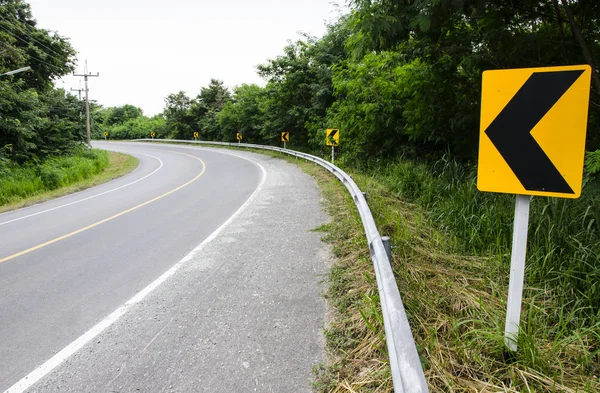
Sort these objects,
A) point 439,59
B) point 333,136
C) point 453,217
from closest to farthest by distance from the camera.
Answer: point 453,217
point 439,59
point 333,136

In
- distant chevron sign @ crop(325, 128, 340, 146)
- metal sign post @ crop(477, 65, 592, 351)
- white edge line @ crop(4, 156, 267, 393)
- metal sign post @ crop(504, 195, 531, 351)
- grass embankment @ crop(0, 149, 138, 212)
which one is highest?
distant chevron sign @ crop(325, 128, 340, 146)

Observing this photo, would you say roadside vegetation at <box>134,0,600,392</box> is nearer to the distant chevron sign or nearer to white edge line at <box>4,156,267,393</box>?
the distant chevron sign

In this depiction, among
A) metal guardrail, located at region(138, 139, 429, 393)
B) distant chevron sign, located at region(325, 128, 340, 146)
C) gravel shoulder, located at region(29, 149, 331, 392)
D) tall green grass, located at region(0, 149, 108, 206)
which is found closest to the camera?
metal guardrail, located at region(138, 139, 429, 393)

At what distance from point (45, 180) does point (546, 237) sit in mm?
18042

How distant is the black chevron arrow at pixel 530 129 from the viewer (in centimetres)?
203

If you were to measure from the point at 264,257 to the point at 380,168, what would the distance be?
8001 mm

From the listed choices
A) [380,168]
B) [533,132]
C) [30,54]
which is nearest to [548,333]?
[533,132]

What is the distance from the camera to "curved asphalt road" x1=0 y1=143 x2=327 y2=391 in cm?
299

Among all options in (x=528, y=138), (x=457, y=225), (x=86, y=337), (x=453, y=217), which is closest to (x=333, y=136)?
(x=453, y=217)

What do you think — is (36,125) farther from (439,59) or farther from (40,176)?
(439,59)

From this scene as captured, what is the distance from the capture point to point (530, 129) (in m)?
2.12

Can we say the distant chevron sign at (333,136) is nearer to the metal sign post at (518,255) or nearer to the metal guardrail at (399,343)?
the metal guardrail at (399,343)

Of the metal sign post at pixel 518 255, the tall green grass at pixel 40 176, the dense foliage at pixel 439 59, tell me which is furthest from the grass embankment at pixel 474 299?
the tall green grass at pixel 40 176

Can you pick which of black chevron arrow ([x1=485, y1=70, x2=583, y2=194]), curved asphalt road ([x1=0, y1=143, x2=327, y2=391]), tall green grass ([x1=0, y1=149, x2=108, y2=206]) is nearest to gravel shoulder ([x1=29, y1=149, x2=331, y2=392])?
curved asphalt road ([x1=0, y1=143, x2=327, y2=391])
